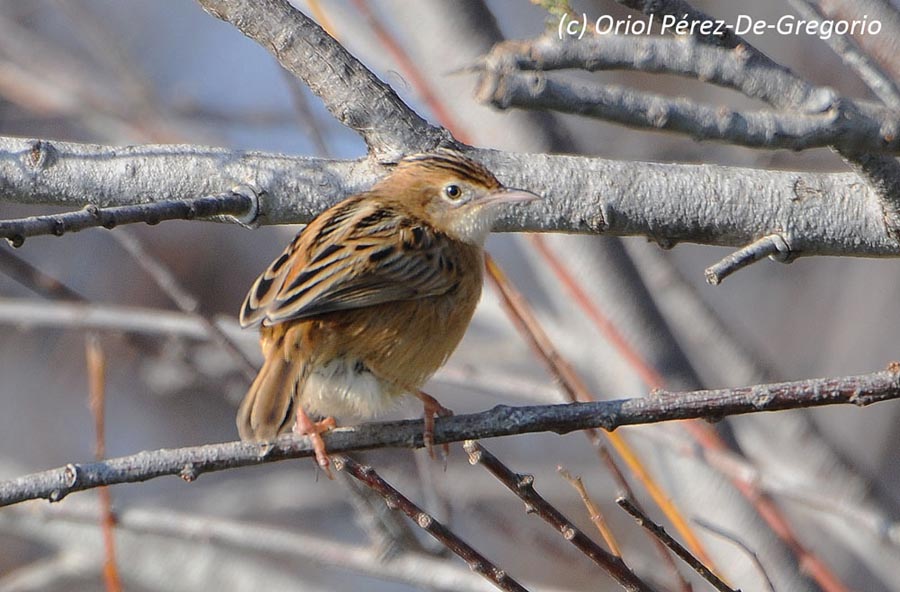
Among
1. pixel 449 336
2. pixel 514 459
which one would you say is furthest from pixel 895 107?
pixel 514 459

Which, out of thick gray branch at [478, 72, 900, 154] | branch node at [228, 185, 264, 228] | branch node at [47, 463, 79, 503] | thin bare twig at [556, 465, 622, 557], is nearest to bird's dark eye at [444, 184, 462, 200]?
branch node at [228, 185, 264, 228]

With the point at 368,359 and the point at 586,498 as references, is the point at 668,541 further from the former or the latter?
the point at 368,359

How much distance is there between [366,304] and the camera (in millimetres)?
3463

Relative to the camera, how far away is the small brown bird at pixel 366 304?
330 cm

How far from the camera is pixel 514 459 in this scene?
322 inches

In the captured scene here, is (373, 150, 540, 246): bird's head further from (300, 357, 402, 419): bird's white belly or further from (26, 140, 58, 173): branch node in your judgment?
(26, 140, 58, 173): branch node

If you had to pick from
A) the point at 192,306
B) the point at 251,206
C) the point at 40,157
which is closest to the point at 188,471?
the point at 251,206

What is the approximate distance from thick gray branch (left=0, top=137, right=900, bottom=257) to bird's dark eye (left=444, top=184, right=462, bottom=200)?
2.94 ft

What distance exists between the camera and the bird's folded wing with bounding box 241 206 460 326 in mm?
3355

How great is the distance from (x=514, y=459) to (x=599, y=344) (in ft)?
9.35

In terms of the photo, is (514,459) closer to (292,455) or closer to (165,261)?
(165,261)

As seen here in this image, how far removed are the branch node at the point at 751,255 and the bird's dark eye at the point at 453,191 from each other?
4.08ft

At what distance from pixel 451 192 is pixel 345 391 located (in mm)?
1034

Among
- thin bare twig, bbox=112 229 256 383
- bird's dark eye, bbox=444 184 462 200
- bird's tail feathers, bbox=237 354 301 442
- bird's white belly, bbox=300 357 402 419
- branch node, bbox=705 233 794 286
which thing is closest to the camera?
branch node, bbox=705 233 794 286
